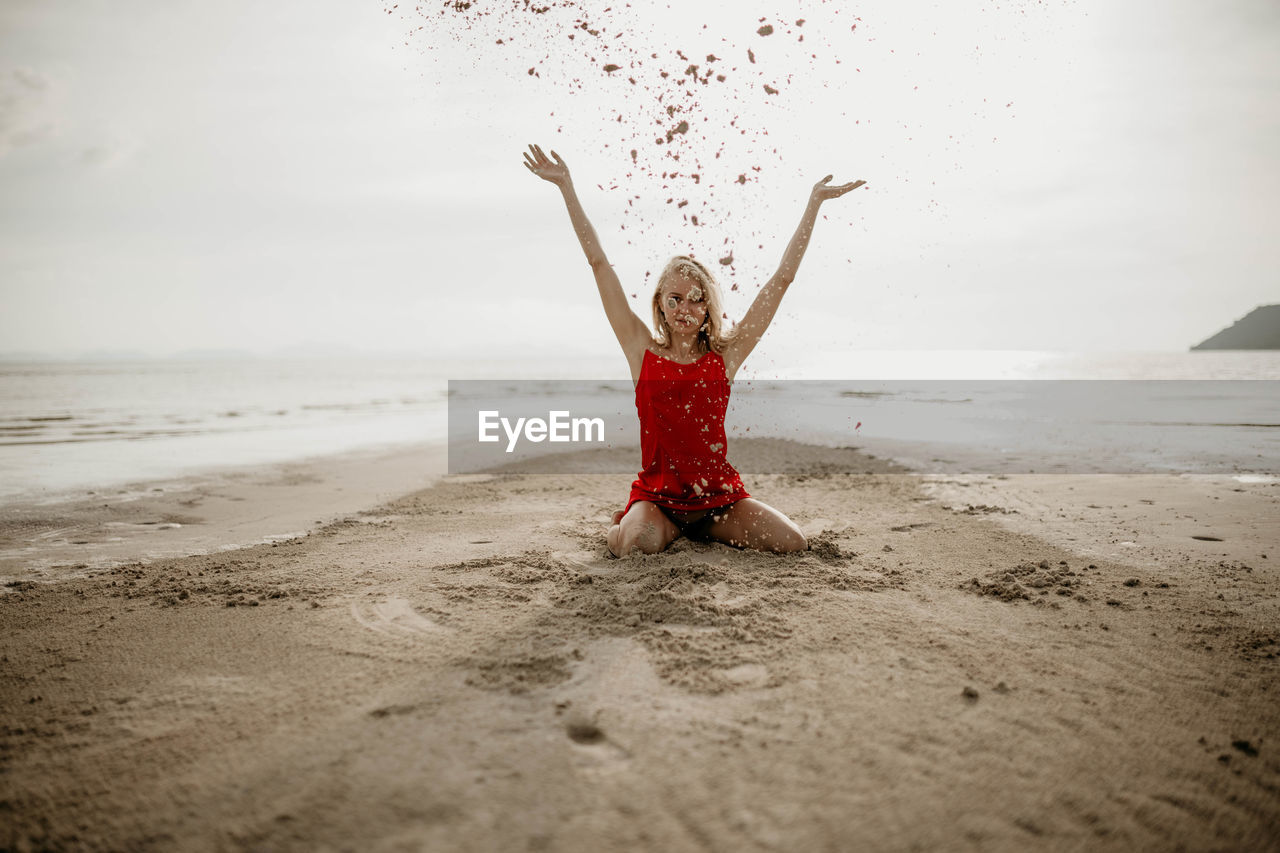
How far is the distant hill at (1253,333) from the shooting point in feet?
294

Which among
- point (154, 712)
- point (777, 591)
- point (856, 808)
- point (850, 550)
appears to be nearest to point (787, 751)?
point (856, 808)

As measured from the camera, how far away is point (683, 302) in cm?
383

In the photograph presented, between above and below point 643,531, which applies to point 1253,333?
above

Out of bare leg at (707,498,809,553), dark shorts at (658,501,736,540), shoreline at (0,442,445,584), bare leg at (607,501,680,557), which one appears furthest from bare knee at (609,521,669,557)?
shoreline at (0,442,445,584)

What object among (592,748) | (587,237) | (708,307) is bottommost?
(592,748)

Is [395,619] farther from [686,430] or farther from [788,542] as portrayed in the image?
[788,542]

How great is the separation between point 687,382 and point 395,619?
6.55ft

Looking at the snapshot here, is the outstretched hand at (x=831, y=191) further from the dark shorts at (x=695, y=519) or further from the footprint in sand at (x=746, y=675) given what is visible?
the footprint in sand at (x=746, y=675)

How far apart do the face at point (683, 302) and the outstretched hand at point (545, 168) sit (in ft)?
2.77

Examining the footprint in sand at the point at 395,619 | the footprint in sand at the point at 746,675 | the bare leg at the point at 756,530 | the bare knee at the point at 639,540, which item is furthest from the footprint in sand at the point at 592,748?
the bare leg at the point at 756,530

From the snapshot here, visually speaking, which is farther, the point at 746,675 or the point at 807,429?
the point at 807,429

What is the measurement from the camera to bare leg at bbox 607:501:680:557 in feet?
12.6

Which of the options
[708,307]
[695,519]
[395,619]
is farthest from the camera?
[695,519]

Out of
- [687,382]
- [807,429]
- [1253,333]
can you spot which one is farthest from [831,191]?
[1253,333]
